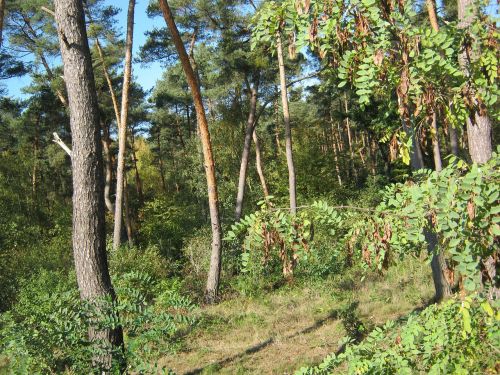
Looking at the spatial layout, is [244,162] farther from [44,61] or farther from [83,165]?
[83,165]

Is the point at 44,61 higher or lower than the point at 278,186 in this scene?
higher

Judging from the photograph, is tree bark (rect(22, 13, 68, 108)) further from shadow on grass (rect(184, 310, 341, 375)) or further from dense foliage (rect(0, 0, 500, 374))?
shadow on grass (rect(184, 310, 341, 375))

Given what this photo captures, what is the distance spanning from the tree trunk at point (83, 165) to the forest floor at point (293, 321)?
2.65 m

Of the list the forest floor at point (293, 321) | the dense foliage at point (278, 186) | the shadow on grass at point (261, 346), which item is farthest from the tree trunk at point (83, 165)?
the shadow on grass at point (261, 346)

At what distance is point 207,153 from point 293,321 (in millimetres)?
4419

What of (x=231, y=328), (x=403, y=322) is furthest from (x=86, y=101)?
(x=231, y=328)

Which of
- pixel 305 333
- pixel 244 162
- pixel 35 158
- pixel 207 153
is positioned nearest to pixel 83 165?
pixel 305 333

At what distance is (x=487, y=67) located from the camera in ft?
6.15

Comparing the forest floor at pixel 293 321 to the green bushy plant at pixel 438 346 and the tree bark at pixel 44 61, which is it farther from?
the tree bark at pixel 44 61

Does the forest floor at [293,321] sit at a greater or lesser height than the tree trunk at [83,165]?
lesser

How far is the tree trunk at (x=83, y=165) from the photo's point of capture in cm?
493

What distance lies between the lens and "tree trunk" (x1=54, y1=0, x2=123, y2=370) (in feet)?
16.2

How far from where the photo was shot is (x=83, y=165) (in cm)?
498

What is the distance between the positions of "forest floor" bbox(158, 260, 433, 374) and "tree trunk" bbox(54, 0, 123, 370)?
104 inches
